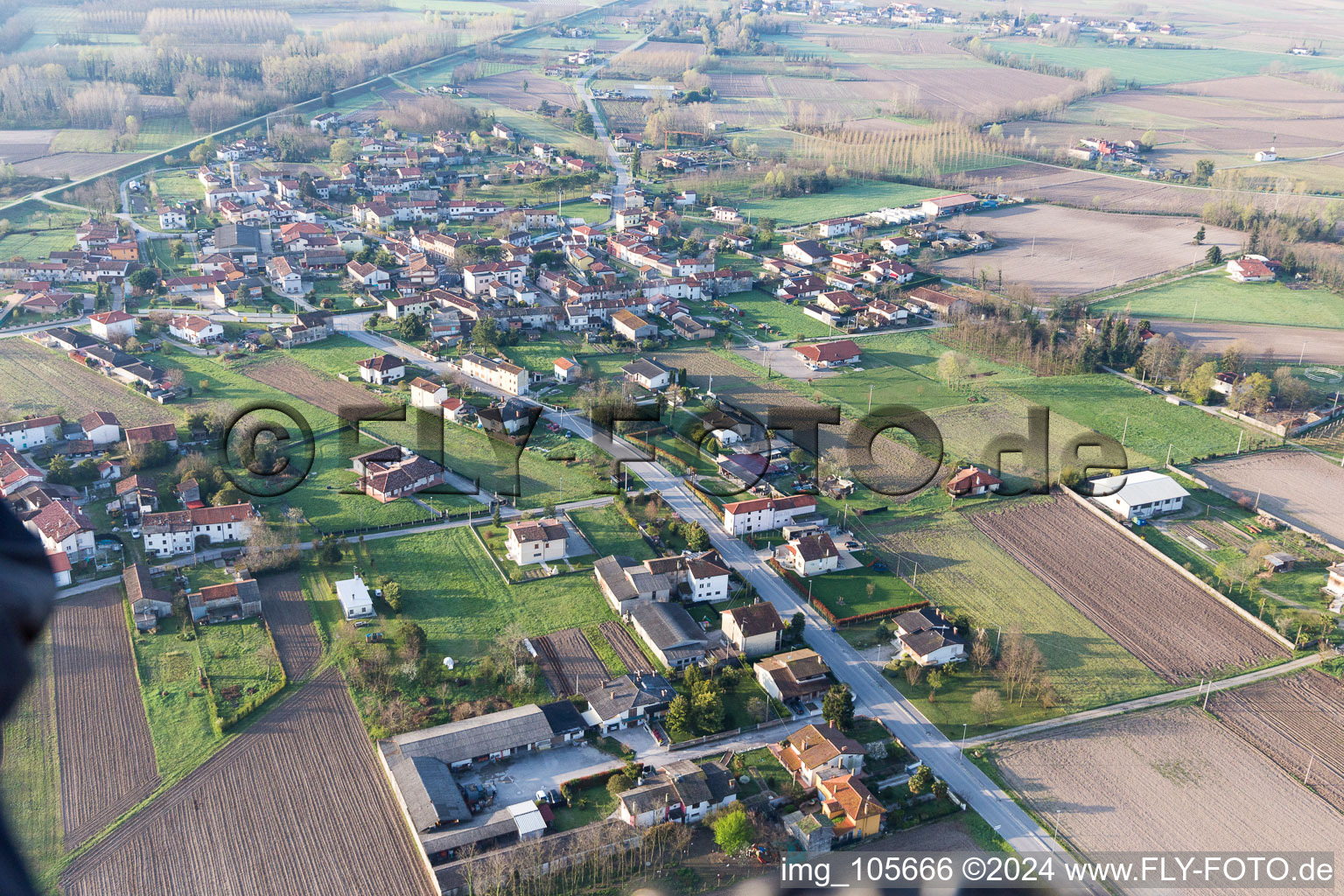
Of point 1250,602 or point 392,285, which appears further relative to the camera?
point 392,285

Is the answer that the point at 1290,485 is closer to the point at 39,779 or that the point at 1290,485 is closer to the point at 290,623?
the point at 290,623

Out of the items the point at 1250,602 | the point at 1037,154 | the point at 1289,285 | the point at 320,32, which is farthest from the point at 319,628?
the point at 320,32

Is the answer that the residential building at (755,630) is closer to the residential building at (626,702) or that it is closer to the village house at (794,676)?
the village house at (794,676)

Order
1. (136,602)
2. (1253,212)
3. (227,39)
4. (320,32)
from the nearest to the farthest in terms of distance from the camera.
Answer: (136,602), (1253,212), (227,39), (320,32)

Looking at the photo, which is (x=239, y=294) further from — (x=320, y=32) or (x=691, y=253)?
(x=320, y=32)

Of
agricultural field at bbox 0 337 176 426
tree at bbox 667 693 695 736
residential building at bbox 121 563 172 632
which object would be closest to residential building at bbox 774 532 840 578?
tree at bbox 667 693 695 736

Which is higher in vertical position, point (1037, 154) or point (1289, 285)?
point (1037, 154)

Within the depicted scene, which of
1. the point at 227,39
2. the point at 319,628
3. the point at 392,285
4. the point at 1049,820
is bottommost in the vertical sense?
the point at 1049,820

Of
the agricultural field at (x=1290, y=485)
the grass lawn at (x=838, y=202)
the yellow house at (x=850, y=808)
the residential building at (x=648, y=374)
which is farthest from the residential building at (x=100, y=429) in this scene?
the grass lawn at (x=838, y=202)

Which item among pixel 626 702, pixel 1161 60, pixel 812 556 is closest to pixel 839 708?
pixel 626 702
